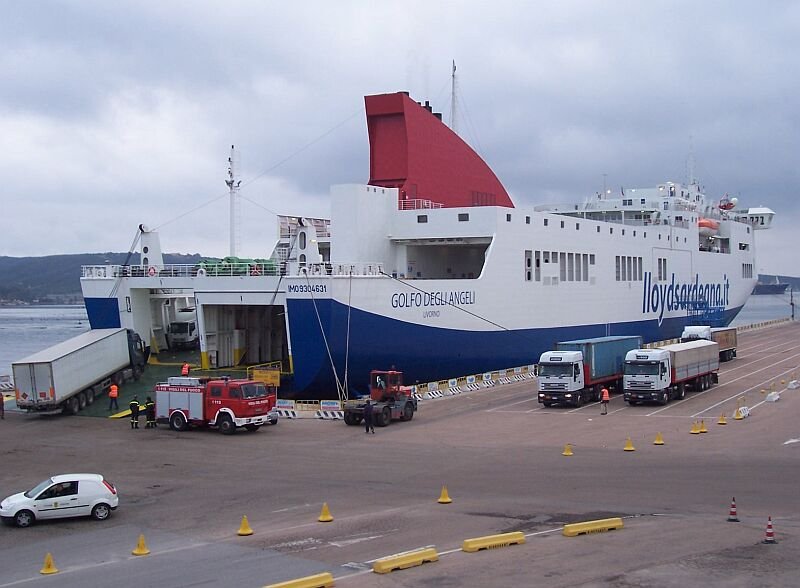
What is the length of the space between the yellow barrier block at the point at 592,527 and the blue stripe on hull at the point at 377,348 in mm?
15076

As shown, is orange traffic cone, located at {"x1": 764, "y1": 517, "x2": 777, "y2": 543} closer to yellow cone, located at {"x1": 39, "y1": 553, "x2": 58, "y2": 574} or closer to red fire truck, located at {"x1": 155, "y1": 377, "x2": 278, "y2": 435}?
yellow cone, located at {"x1": 39, "y1": 553, "x2": 58, "y2": 574}

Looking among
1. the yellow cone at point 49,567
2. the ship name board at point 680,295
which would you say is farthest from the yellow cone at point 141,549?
the ship name board at point 680,295

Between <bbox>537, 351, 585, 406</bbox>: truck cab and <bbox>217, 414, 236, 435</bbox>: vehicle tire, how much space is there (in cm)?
975

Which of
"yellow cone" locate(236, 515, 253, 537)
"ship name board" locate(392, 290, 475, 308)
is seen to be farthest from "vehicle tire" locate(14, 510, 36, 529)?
"ship name board" locate(392, 290, 475, 308)

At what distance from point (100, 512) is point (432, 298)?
17.3 m

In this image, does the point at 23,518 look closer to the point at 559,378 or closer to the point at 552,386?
the point at 552,386

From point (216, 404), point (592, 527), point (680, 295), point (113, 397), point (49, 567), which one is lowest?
point (49, 567)

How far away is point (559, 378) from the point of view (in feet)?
91.9

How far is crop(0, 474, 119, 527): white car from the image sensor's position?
14.8m

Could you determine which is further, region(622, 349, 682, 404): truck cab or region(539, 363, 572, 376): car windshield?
region(539, 363, 572, 376): car windshield

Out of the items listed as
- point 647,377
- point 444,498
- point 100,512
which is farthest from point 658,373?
point 100,512

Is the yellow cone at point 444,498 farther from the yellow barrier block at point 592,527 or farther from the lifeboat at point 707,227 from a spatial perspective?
the lifeboat at point 707,227

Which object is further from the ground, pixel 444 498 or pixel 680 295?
pixel 680 295

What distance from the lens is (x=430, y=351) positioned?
1228 inches
